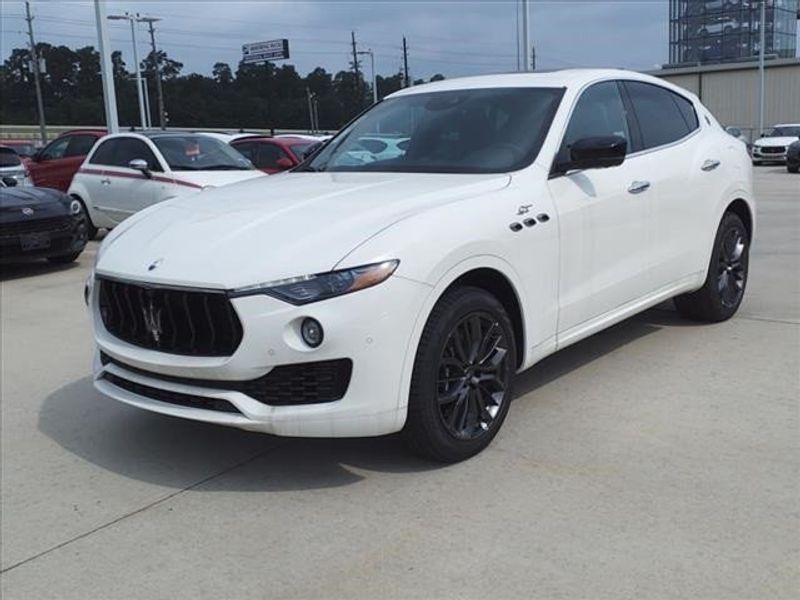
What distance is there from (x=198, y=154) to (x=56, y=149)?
18.9 feet

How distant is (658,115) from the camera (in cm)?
530

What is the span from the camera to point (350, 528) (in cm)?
320

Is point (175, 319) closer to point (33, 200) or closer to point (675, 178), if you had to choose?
point (675, 178)

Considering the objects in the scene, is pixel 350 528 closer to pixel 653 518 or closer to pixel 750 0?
pixel 653 518

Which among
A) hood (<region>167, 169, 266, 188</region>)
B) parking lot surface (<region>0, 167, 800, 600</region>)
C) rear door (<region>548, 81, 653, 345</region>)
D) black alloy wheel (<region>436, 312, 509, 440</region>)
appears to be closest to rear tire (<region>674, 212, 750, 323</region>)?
parking lot surface (<region>0, 167, 800, 600</region>)

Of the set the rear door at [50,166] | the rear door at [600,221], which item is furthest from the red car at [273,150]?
the rear door at [600,221]

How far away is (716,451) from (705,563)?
3.26ft

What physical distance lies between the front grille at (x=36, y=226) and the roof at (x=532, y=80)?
18.3ft

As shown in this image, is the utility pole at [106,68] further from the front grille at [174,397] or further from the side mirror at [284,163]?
the front grille at [174,397]

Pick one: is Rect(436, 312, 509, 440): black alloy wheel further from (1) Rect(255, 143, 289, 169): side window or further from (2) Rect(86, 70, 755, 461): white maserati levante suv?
(1) Rect(255, 143, 289, 169): side window

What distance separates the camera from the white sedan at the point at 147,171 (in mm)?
10586

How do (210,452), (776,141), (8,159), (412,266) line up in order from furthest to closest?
(776,141)
(8,159)
(210,452)
(412,266)

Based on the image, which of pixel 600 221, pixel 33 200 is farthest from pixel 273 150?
pixel 600 221

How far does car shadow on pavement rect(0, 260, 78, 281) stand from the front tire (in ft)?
23.9
